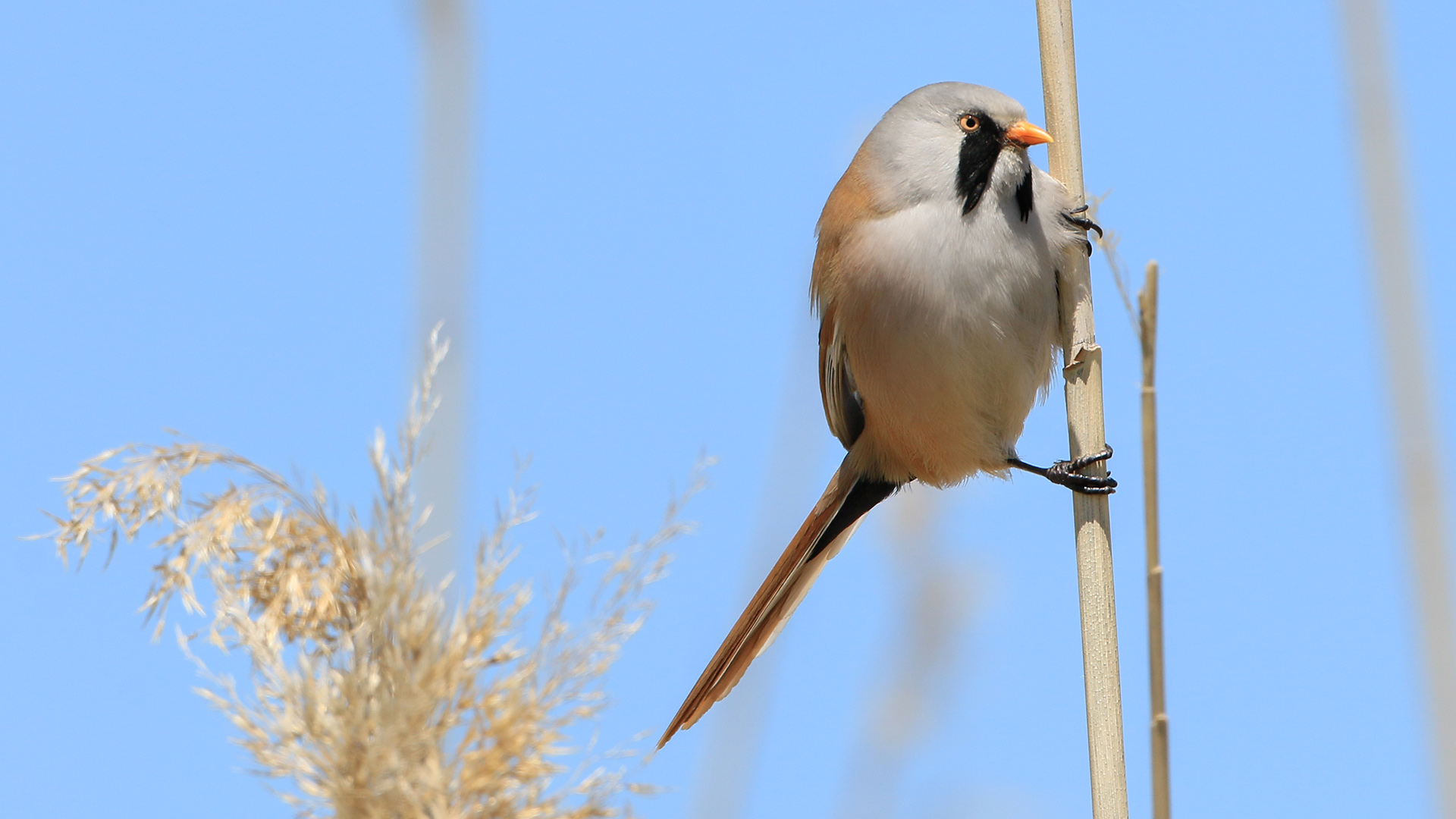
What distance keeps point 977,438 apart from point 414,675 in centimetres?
189

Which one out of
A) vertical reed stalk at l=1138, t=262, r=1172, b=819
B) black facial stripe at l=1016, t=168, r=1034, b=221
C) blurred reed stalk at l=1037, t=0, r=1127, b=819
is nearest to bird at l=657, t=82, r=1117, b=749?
black facial stripe at l=1016, t=168, r=1034, b=221

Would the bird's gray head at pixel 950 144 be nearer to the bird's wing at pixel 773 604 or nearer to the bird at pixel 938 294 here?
the bird at pixel 938 294

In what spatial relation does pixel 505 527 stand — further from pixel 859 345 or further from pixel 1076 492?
pixel 859 345

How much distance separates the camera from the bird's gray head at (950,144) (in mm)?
2580

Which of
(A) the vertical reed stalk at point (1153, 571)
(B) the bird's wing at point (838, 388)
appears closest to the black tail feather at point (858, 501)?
(B) the bird's wing at point (838, 388)

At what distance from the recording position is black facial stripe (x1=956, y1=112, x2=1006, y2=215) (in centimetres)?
256

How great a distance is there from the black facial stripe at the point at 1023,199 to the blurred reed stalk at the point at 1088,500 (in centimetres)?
33

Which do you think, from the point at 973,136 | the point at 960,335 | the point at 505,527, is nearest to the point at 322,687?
the point at 505,527

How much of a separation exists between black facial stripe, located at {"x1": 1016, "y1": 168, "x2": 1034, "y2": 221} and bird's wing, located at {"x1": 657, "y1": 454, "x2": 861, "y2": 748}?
941 mm

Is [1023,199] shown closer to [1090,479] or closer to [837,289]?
[837,289]

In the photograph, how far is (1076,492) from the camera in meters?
1.90

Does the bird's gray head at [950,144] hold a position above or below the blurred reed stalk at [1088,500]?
above

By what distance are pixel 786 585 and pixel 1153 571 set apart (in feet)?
4.39

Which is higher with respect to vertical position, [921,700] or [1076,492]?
[1076,492]
